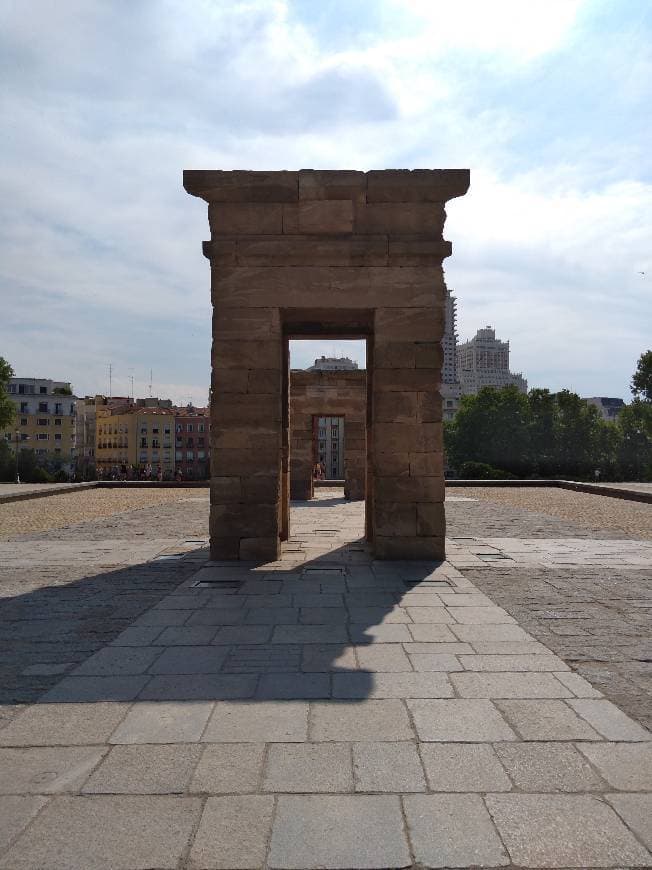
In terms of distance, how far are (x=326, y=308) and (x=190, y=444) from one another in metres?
89.7

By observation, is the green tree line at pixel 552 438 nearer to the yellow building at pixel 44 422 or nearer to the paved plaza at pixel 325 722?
the paved plaza at pixel 325 722

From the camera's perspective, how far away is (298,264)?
363 inches

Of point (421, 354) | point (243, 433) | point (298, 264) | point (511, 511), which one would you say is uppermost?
point (298, 264)

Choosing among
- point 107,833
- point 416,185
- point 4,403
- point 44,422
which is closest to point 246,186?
point 416,185

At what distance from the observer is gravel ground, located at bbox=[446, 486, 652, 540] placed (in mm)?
13898

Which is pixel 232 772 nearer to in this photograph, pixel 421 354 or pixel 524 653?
pixel 524 653

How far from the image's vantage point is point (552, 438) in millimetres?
55312

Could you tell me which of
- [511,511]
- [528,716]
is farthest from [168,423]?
[528,716]

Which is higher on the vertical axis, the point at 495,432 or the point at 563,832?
the point at 495,432

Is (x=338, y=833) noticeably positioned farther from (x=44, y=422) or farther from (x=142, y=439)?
(x=44, y=422)

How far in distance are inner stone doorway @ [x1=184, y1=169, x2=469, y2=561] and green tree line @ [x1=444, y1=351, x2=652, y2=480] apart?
44.5 meters

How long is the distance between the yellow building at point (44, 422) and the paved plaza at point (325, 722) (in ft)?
303

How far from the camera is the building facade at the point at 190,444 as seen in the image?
96312mm

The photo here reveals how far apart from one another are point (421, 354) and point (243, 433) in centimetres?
276
